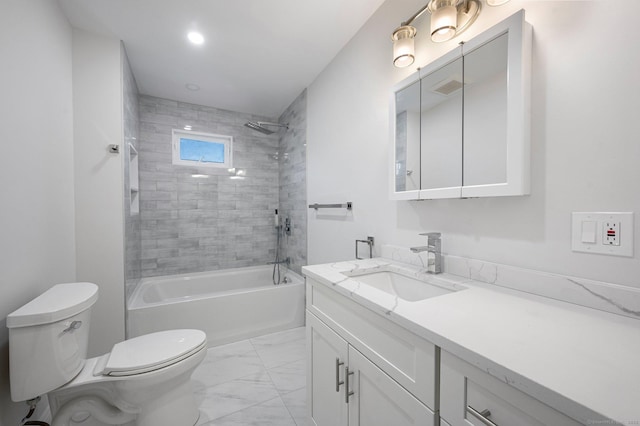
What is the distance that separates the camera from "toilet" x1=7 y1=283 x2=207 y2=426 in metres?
1.04

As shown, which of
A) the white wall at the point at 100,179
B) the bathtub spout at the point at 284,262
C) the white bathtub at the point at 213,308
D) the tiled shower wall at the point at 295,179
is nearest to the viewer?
the white wall at the point at 100,179

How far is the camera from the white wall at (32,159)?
1112 millimetres

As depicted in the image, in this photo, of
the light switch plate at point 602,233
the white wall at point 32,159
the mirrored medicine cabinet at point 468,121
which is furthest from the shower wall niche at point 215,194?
the light switch plate at point 602,233

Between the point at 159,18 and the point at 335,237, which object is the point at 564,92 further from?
the point at 159,18

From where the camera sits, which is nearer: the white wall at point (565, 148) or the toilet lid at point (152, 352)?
the white wall at point (565, 148)

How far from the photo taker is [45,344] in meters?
1.07

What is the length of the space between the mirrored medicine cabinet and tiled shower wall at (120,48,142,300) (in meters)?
2.14

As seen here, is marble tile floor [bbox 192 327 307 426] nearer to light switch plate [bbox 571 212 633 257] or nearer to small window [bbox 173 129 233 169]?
light switch plate [bbox 571 212 633 257]

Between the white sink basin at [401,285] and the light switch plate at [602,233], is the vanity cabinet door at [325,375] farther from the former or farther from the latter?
the light switch plate at [602,233]

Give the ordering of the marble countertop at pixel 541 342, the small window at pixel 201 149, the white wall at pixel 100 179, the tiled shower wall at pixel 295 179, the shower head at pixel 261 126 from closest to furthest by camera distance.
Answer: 1. the marble countertop at pixel 541 342
2. the white wall at pixel 100 179
3. the tiled shower wall at pixel 295 179
4. the small window at pixel 201 149
5. the shower head at pixel 261 126

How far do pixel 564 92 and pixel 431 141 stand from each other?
0.52 metres

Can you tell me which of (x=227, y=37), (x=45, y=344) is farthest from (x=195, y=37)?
(x=45, y=344)

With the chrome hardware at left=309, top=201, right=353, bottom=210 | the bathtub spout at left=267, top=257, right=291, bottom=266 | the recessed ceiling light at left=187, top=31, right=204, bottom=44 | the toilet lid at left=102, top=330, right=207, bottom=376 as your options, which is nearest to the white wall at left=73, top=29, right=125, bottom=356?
the recessed ceiling light at left=187, top=31, right=204, bottom=44

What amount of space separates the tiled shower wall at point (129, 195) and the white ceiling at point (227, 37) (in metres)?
0.19
